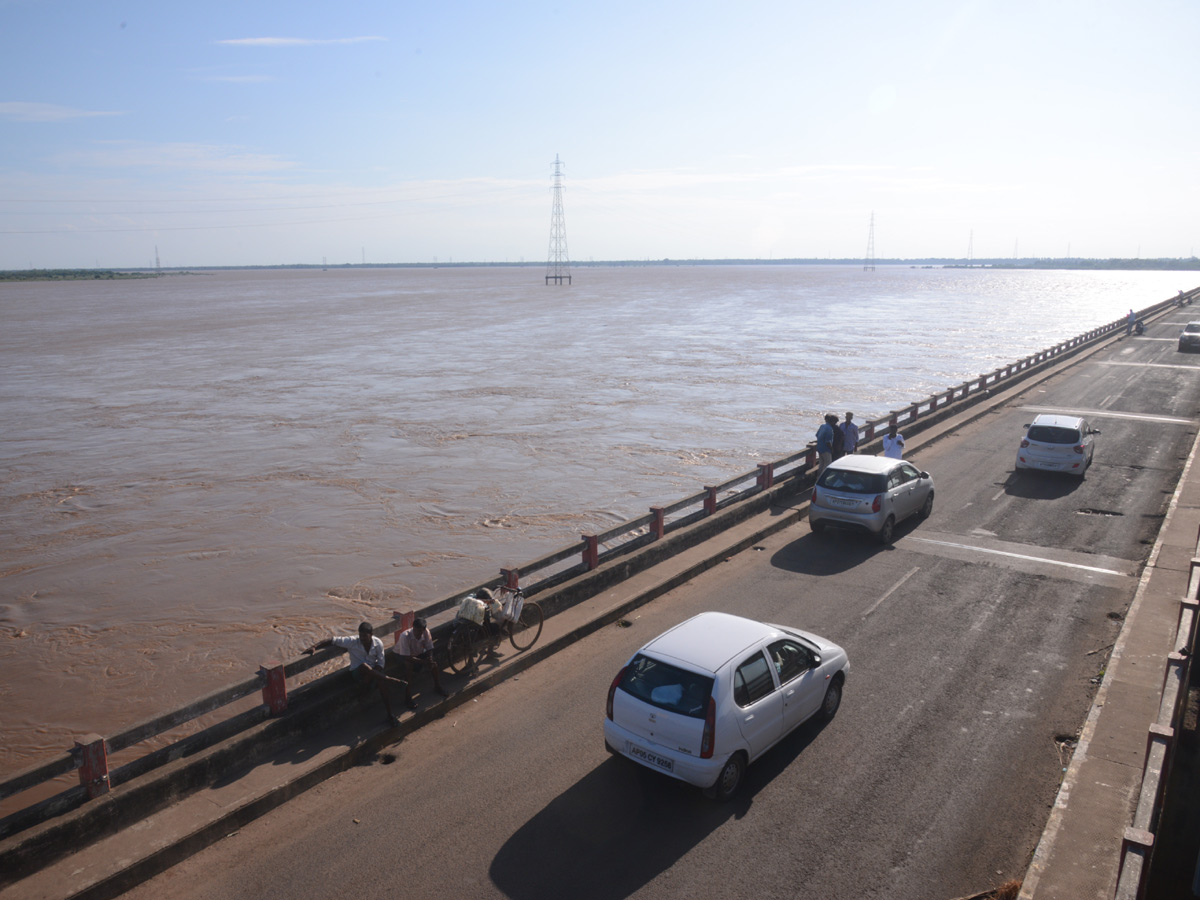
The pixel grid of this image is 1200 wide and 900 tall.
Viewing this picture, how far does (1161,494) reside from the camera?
19.3 meters

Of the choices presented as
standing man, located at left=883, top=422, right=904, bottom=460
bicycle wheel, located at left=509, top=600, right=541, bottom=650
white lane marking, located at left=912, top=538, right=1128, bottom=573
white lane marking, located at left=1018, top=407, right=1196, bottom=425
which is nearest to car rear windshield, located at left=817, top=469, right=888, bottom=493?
white lane marking, located at left=912, top=538, right=1128, bottom=573

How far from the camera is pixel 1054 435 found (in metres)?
20.6

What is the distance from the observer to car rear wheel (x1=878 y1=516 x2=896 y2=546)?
15.8 metres

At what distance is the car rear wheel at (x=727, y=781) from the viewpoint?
799cm

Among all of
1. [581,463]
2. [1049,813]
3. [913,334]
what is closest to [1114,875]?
[1049,813]

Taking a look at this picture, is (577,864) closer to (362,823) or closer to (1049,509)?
(362,823)

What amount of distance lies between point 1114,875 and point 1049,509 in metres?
Answer: 12.8

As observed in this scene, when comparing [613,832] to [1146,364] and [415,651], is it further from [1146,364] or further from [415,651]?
[1146,364]

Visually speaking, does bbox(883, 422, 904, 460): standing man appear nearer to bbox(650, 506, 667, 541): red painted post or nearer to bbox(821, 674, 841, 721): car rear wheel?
bbox(650, 506, 667, 541): red painted post

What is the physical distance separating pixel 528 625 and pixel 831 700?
438 cm

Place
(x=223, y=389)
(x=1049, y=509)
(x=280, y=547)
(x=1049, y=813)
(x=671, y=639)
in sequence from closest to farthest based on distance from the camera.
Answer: (x=1049, y=813), (x=671, y=639), (x=1049, y=509), (x=280, y=547), (x=223, y=389)

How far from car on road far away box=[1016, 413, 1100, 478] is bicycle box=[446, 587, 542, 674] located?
48.0 ft

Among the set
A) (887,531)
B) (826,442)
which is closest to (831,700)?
(887,531)

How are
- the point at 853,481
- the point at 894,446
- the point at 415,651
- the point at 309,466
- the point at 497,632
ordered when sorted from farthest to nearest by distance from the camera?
1. the point at 309,466
2. the point at 894,446
3. the point at 853,481
4. the point at 497,632
5. the point at 415,651
